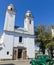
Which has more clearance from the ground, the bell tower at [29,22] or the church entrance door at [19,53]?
the bell tower at [29,22]

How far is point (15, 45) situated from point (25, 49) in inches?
103

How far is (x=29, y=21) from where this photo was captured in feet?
102

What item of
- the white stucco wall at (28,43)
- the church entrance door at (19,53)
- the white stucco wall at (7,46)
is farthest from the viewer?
the white stucco wall at (28,43)

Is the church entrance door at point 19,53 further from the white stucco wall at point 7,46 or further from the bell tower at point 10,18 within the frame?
the bell tower at point 10,18

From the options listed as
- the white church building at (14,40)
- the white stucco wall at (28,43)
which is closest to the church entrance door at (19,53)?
the white church building at (14,40)

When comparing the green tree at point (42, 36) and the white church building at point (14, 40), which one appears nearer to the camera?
the white church building at point (14, 40)

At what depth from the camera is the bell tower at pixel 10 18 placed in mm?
27684

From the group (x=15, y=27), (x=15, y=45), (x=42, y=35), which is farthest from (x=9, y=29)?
(x=42, y=35)

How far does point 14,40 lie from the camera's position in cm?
2772

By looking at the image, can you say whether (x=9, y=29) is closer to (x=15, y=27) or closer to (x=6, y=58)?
(x=15, y=27)

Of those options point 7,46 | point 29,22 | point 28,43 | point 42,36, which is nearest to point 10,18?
point 29,22

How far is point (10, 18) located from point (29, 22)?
5144mm

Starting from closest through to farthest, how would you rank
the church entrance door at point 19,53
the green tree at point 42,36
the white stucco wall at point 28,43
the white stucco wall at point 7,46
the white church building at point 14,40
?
the white stucco wall at point 7,46 → the white church building at point 14,40 → the church entrance door at point 19,53 → the white stucco wall at point 28,43 → the green tree at point 42,36

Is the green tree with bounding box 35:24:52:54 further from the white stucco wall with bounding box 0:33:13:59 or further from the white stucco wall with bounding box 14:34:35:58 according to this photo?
the white stucco wall with bounding box 0:33:13:59
